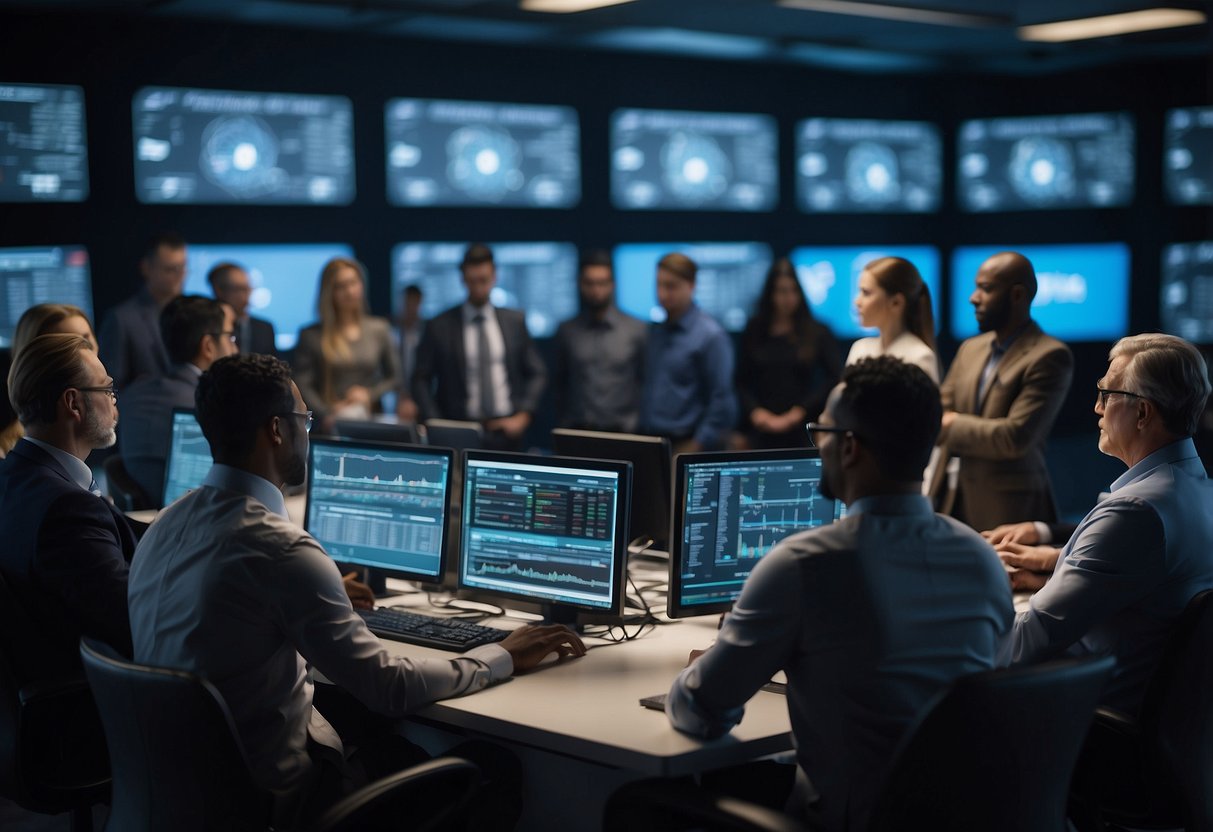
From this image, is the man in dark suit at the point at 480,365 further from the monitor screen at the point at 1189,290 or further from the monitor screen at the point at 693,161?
the monitor screen at the point at 1189,290

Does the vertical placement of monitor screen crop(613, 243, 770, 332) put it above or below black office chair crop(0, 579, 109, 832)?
above

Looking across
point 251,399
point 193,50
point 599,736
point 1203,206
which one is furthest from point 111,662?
point 1203,206

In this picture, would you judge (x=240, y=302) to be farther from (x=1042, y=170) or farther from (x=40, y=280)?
(x=1042, y=170)

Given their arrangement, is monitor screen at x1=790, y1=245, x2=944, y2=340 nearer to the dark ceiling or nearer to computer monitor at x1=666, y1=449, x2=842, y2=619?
the dark ceiling

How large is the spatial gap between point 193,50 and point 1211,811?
6460 mm

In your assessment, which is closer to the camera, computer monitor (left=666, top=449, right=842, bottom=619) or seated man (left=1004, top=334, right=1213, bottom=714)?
seated man (left=1004, top=334, right=1213, bottom=714)

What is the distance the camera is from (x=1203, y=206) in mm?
8812

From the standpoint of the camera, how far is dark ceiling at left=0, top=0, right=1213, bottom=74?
702cm

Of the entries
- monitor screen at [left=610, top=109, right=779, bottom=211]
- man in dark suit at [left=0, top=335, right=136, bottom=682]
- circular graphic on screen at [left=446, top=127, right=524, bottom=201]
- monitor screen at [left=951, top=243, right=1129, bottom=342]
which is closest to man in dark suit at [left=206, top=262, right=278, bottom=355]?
circular graphic on screen at [left=446, top=127, right=524, bottom=201]

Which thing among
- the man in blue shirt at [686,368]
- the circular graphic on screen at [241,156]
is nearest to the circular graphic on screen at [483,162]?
the circular graphic on screen at [241,156]

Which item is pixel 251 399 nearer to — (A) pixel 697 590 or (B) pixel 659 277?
(A) pixel 697 590

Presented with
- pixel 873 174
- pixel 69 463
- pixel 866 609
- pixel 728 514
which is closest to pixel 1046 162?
pixel 873 174

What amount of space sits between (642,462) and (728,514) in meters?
0.50

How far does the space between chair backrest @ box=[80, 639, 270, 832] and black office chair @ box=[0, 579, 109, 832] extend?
608 millimetres
